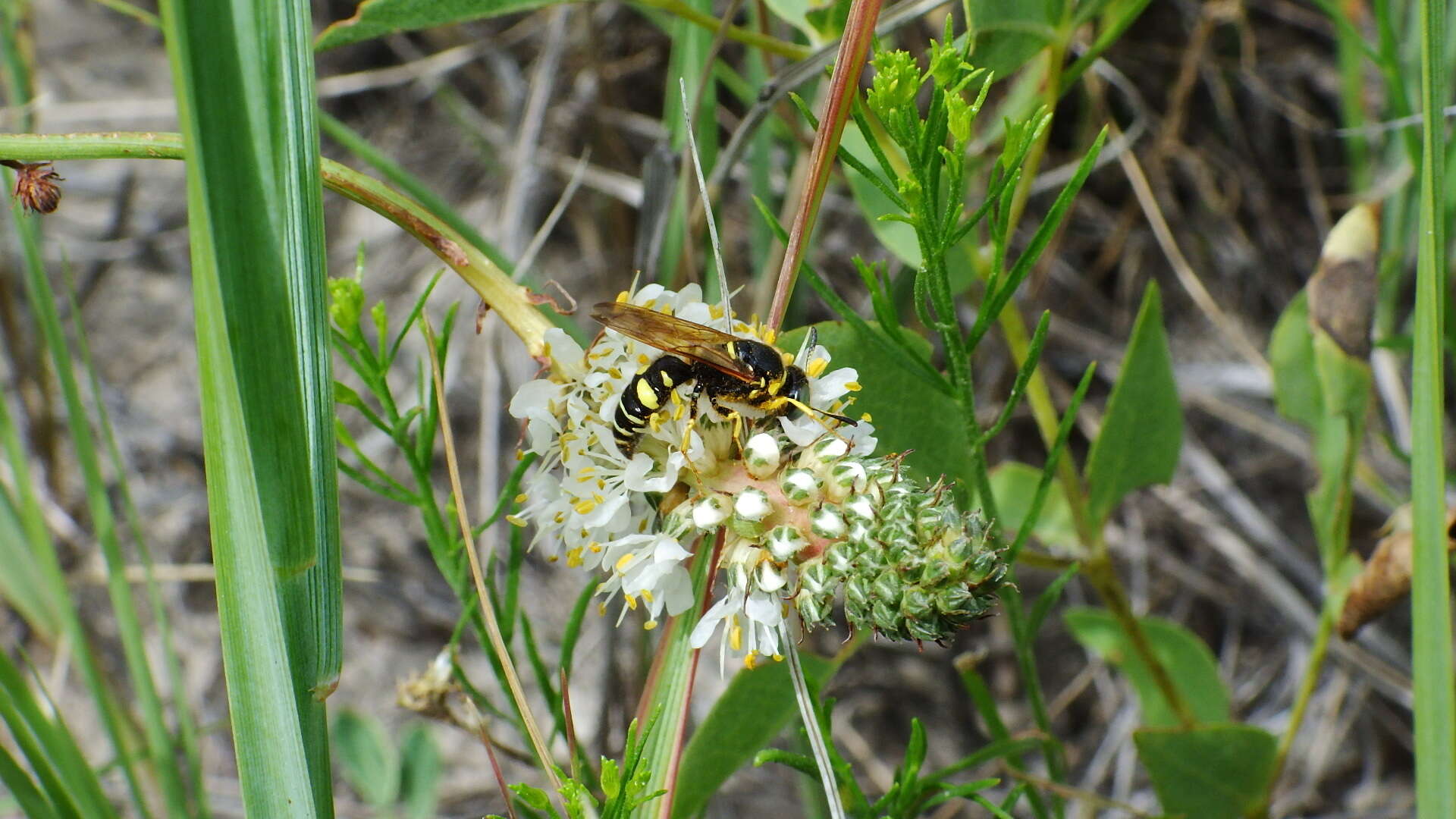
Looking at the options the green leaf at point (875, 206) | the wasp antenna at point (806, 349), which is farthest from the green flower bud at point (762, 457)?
the green leaf at point (875, 206)

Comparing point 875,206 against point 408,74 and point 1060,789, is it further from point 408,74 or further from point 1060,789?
point 408,74

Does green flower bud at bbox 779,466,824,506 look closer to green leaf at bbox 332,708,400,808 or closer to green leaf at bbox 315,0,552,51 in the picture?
green leaf at bbox 315,0,552,51

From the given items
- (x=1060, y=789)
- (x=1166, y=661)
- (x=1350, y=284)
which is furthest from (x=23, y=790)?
(x=1350, y=284)

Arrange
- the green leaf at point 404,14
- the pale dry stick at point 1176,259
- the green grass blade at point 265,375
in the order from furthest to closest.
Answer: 1. the pale dry stick at point 1176,259
2. the green leaf at point 404,14
3. the green grass blade at point 265,375

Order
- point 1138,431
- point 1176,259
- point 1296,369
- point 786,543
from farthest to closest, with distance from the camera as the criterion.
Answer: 1. point 1176,259
2. point 1296,369
3. point 1138,431
4. point 786,543

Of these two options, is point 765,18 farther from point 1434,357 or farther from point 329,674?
point 329,674

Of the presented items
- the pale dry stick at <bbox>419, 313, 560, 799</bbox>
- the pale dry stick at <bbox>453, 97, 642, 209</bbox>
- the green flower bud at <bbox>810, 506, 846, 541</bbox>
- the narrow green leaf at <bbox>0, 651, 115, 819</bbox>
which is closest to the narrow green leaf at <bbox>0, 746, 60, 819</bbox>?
the narrow green leaf at <bbox>0, 651, 115, 819</bbox>

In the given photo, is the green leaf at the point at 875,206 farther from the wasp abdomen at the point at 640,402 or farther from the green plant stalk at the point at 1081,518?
the wasp abdomen at the point at 640,402
